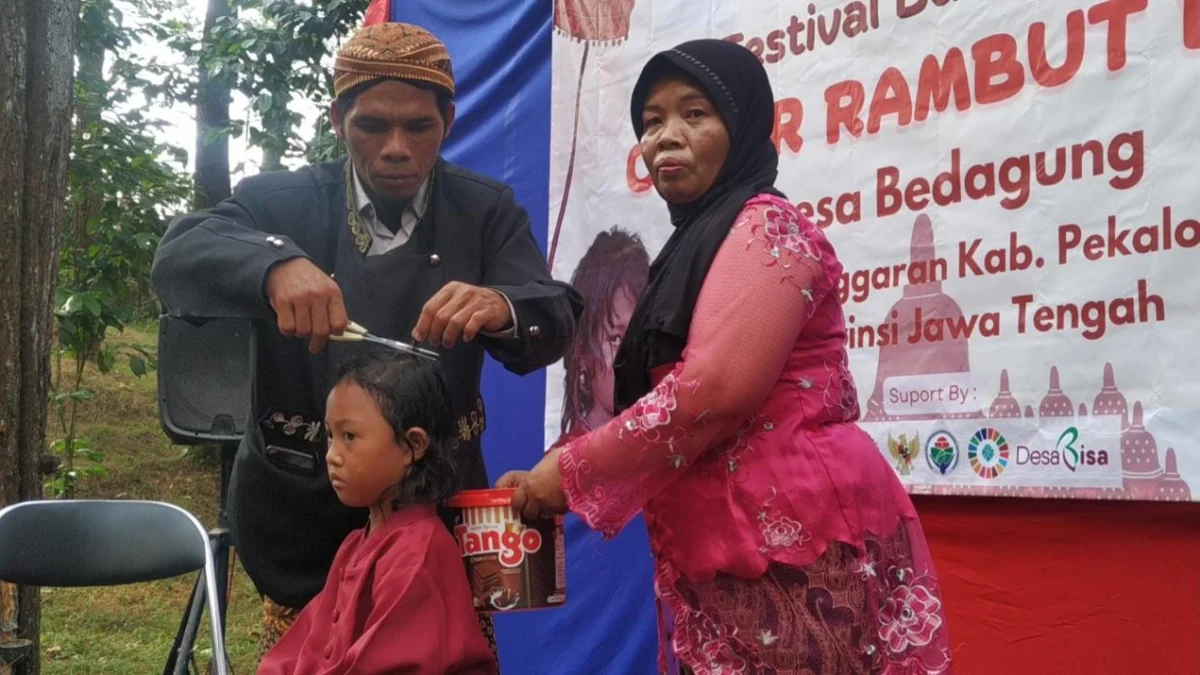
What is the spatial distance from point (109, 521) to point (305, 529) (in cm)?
106

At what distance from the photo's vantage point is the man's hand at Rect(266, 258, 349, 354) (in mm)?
1728

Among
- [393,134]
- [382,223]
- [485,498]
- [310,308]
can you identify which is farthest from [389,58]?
[485,498]

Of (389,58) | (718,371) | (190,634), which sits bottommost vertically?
(190,634)

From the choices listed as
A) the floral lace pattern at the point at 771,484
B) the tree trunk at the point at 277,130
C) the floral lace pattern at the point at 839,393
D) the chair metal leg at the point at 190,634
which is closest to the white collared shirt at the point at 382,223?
the floral lace pattern at the point at 771,484

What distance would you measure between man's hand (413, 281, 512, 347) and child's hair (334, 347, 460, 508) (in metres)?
0.18

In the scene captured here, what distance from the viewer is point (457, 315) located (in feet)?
5.76

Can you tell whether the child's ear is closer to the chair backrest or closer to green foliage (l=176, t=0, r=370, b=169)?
the chair backrest

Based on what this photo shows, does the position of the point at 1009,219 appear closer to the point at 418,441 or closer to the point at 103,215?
the point at 418,441

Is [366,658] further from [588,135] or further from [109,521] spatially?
[588,135]

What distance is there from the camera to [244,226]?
1.99 meters

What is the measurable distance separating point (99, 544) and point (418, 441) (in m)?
1.32

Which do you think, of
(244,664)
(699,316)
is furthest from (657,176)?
(244,664)

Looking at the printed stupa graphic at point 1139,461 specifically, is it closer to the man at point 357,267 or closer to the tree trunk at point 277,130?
the man at point 357,267

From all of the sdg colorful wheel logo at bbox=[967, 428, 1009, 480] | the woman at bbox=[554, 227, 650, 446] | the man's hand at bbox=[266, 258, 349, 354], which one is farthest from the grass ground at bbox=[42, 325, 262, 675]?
the man's hand at bbox=[266, 258, 349, 354]
